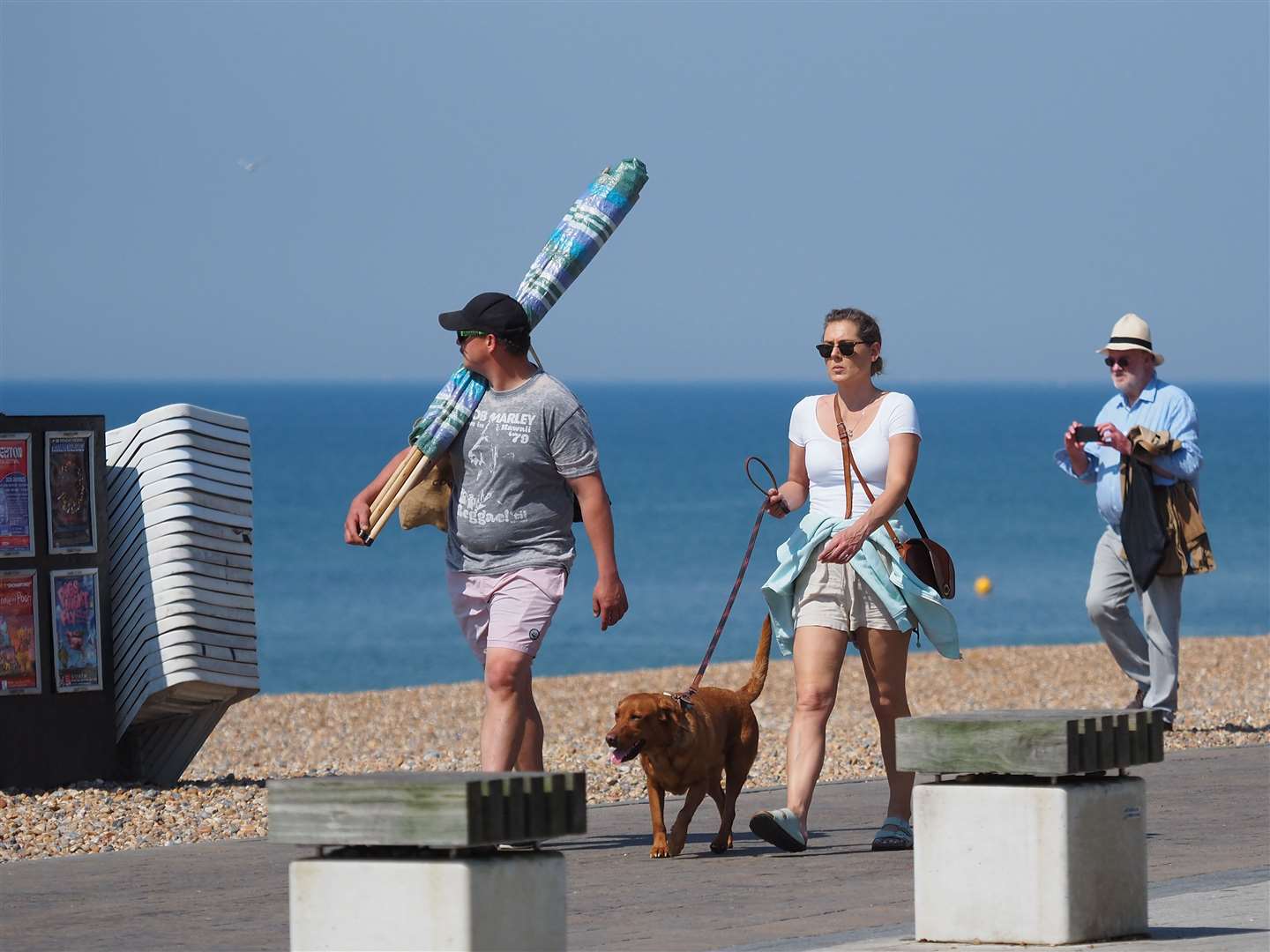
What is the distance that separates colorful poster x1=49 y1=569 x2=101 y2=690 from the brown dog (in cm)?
312

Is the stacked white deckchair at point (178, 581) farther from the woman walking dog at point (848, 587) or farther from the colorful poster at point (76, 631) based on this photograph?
the woman walking dog at point (848, 587)

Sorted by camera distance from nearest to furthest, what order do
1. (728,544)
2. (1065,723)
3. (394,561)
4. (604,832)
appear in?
(1065,723) < (604,832) < (394,561) < (728,544)

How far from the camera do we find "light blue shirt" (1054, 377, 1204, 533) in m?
11.1

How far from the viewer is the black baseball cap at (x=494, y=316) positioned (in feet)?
25.1

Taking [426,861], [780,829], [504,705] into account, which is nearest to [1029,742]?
[426,861]

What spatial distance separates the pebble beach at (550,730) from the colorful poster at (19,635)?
0.48 m

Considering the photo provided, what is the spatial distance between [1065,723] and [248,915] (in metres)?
2.66

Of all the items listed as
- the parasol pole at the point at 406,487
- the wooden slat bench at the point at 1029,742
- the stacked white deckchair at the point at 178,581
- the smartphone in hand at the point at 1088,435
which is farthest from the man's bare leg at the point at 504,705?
the smartphone in hand at the point at 1088,435

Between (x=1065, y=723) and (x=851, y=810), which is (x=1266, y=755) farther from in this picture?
(x=1065, y=723)

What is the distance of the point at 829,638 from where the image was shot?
7785mm

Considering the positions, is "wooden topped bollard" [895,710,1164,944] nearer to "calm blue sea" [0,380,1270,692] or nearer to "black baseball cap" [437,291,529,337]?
"black baseball cap" [437,291,529,337]

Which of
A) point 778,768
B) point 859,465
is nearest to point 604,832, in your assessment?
point 859,465

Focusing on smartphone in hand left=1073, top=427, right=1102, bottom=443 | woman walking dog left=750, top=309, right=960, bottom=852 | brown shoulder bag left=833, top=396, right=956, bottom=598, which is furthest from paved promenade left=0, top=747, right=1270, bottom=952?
smartphone in hand left=1073, top=427, right=1102, bottom=443

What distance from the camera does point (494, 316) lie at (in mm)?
7660
